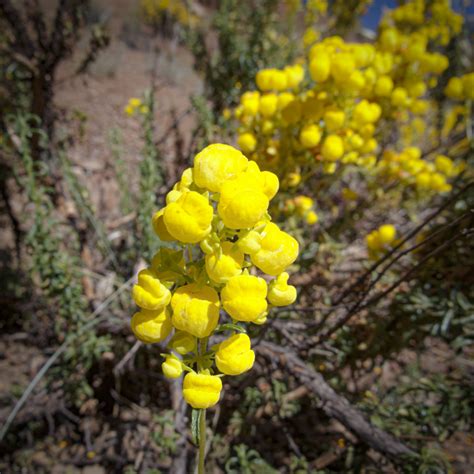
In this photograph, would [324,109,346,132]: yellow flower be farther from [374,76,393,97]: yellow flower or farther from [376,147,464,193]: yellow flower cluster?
[376,147,464,193]: yellow flower cluster

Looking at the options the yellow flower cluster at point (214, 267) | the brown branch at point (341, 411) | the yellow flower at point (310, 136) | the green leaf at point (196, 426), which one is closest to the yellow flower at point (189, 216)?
the yellow flower cluster at point (214, 267)

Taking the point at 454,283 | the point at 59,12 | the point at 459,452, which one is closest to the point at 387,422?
the point at 454,283

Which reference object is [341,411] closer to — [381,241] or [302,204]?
[381,241]

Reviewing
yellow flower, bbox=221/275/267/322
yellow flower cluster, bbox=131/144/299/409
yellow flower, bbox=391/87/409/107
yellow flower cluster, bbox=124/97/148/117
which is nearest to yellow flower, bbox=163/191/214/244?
yellow flower cluster, bbox=131/144/299/409

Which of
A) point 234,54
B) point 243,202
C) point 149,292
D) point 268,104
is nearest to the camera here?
point 243,202

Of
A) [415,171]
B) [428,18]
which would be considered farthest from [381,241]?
[428,18]

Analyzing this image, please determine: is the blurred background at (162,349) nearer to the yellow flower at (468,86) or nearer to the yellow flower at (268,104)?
the yellow flower at (268,104)

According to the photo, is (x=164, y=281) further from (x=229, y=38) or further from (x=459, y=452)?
(x=229, y=38)
